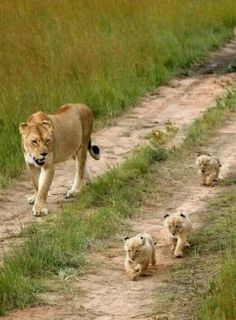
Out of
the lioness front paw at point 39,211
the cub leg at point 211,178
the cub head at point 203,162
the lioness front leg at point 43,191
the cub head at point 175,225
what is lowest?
the cub leg at point 211,178

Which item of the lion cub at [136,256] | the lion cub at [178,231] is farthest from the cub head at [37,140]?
the lion cub at [136,256]

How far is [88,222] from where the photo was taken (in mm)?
6809

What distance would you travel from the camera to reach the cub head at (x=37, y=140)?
7.48 m

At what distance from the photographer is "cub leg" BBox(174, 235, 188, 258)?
6238 mm

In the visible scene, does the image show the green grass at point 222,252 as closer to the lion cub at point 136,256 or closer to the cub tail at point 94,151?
the lion cub at point 136,256

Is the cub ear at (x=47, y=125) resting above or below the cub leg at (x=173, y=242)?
above

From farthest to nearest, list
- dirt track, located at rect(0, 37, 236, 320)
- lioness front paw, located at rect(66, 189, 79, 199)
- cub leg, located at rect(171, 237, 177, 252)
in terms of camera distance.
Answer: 1. lioness front paw, located at rect(66, 189, 79, 199)
2. cub leg, located at rect(171, 237, 177, 252)
3. dirt track, located at rect(0, 37, 236, 320)

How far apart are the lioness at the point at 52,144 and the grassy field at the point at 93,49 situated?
2.34 ft

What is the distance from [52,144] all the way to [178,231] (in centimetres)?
175

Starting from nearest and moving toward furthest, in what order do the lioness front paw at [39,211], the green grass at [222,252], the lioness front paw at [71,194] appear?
the green grass at [222,252]
the lioness front paw at [39,211]
the lioness front paw at [71,194]

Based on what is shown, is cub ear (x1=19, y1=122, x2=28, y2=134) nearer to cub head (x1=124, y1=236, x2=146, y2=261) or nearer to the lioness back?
the lioness back

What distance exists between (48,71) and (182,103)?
1.76m

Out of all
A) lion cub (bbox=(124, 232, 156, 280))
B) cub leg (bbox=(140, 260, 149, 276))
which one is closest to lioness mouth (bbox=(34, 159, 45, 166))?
lion cub (bbox=(124, 232, 156, 280))

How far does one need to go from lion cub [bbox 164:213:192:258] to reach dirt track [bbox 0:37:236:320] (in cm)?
9
